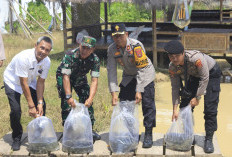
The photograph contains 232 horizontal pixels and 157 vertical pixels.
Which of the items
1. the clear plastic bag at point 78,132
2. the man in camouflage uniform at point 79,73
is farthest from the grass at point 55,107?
the clear plastic bag at point 78,132

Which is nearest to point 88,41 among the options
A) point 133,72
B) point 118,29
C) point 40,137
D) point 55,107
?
point 118,29

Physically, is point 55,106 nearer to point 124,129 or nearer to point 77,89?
point 77,89

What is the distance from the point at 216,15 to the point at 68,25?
9002 millimetres

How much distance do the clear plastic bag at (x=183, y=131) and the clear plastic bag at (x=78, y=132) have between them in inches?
38.8

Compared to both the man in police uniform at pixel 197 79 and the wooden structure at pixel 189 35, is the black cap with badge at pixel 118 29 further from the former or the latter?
the wooden structure at pixel 189 35

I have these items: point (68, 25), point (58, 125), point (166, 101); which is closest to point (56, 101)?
point (58, 125)

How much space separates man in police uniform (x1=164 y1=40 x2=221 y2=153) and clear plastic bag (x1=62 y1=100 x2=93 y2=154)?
1.04 m

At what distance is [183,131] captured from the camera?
14.2 feet

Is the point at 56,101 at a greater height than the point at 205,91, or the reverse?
the point at 205,91

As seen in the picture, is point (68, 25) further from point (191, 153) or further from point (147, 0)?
point (191, 153)

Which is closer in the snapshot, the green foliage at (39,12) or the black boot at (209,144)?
the black boot at (209,144)

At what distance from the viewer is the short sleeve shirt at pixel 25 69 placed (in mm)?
4168

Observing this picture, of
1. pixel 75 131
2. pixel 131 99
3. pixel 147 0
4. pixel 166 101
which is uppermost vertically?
pixel 147 0

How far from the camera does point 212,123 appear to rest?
4320 mm
